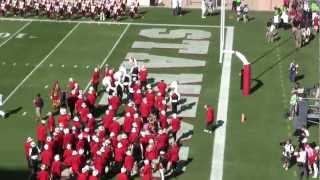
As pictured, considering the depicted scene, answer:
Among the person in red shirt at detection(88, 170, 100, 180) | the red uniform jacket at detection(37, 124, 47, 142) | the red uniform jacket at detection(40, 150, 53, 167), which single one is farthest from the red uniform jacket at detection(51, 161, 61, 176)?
the red uniform jacket at detection(37, 124, 47, 142)

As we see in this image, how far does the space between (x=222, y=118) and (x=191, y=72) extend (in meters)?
5.06

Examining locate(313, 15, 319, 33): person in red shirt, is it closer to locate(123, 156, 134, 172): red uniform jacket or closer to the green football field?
the green football field

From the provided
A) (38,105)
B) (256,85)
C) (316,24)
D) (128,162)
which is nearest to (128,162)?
(128,162)

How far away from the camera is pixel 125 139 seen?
2142 centimetres

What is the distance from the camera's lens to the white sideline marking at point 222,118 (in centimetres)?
2245

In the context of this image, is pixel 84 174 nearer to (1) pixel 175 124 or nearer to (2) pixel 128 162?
(2) pixel 128 162

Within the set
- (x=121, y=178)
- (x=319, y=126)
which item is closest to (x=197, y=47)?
(x=319, y=126)

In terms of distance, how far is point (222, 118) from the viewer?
2597 cm

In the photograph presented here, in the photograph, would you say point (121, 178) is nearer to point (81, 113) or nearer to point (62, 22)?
point (81, 113)

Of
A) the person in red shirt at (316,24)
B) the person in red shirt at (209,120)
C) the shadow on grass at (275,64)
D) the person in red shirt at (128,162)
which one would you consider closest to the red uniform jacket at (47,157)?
the person in red shirt at (128,162)

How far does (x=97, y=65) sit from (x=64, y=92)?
178 inches

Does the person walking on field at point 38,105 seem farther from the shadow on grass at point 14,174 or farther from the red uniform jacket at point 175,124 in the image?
the red uniform jacket at point 175,124

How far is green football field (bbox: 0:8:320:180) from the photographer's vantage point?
23094mm

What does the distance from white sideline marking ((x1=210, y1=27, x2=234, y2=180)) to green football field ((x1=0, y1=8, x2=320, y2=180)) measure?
0.57 feet
